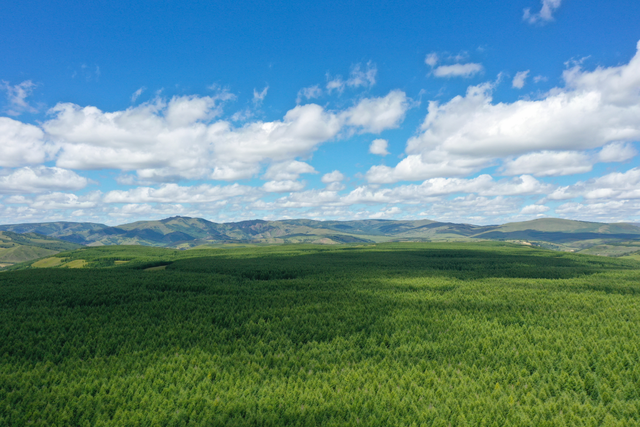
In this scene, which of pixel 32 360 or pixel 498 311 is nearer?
pixel 32 360

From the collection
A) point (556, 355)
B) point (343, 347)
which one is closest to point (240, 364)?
point (343, 347)

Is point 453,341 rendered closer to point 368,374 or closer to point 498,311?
point 368,374

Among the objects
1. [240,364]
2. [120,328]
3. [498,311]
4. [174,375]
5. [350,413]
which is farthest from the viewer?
[498,311]

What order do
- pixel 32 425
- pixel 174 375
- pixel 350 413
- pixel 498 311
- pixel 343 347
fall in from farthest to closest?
1. pixel 498 311
2. pixel 343 347
3. pixel 174 375
4. pixel 350 413
5. pixel 32 425

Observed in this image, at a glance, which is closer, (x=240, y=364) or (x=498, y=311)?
(x=240, y=364)

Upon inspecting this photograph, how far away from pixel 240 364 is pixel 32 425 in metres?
10.7

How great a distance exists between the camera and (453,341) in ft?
85.5

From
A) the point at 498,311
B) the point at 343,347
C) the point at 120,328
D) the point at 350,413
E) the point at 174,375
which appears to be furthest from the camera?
the point at 498,311

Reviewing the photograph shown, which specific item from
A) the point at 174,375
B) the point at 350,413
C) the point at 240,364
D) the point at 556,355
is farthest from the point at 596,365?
the point at 174,375

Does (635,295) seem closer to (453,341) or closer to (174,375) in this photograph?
(453,341)

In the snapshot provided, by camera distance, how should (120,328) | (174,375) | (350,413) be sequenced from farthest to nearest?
(120,328) < (174,375) < (350,413)

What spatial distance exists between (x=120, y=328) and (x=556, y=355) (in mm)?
35983

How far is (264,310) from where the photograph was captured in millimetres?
36250

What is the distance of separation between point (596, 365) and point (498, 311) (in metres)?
15.2
